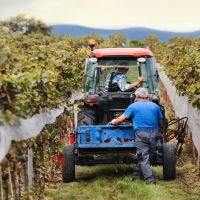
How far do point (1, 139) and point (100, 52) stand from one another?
4208 millimetres

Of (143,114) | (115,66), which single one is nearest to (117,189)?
(143,114)

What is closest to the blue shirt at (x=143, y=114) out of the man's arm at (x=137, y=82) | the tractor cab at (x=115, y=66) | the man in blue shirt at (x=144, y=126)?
the man in blue shirt at (x=144, y=126)

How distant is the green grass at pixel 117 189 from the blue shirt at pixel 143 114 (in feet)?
2.76

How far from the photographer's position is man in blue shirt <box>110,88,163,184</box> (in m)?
7.82

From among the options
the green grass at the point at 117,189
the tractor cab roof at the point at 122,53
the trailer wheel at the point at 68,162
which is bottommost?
the green grass at the point at 117,189

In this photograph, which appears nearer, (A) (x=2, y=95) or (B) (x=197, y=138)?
(A) (x=2, y=95)

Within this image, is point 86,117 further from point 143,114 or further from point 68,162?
point 143,114

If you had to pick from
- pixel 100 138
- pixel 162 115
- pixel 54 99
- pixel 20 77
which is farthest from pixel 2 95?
pixel 162 115

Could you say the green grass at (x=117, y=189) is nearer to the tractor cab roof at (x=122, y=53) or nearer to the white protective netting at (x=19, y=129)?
the white protective netting at (x=19, y=129)

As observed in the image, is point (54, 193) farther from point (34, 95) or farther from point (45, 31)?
point (45, 31)

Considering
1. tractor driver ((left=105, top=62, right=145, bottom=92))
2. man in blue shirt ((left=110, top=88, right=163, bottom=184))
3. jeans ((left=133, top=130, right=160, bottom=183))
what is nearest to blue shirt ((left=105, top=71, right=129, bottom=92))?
tractor driver ((left=105, top=62, right=145, bottom=92))

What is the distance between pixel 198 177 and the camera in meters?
8.65

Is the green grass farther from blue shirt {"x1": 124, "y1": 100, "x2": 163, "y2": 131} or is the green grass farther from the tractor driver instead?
the tractor driver

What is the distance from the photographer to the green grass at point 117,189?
733cm
